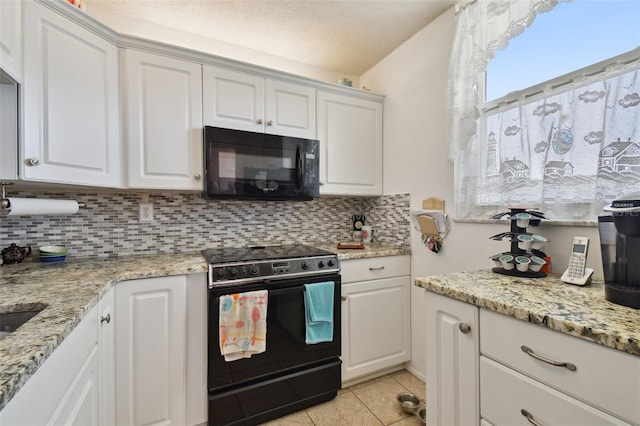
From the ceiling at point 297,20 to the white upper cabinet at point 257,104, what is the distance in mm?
389

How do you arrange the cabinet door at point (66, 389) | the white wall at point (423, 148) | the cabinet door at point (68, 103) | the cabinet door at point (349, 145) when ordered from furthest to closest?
1. the cabinet door at point (349, 145)
2. the white wall at point (423, 148)
3. the cabinet door at point (68, 103)
4. the cabinet door at point (66, 389)

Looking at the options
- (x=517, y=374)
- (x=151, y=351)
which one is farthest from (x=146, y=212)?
(x=517, y=374)

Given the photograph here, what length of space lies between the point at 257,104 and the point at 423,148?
121 cm

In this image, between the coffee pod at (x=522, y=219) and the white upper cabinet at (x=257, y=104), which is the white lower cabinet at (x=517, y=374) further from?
the white upper cabinet at (x=257, y=104)

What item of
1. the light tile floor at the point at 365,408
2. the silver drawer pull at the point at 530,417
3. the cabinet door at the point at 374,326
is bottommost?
the light tile floor at the point at 365,408

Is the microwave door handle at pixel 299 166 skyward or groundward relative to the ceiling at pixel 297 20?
groundward

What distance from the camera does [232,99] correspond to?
1.86 m

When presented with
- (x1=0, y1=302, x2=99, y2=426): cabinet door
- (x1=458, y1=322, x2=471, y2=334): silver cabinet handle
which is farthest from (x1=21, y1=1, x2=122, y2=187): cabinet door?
(x1=458, y1=322, x2=471, y2=334): silver cabinet handle

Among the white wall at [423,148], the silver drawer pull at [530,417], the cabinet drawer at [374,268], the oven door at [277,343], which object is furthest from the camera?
the cabinet drawer at [374,268]

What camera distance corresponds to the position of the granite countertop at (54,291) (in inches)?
22.2

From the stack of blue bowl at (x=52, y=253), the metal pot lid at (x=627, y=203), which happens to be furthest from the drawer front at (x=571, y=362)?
the stack of blue bowl at (x=52, y=253)

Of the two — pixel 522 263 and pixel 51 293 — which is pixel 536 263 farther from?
pixel 51 293

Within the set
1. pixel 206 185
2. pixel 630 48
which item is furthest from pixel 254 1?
pixel 630 48

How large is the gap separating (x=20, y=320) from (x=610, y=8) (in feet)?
7.99
